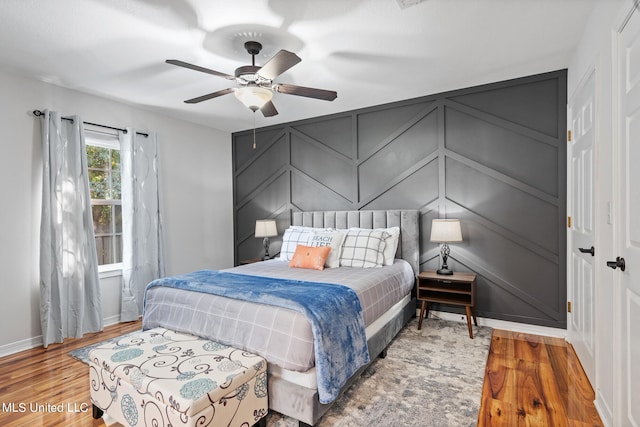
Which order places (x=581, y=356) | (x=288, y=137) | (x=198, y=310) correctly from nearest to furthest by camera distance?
(x=198, y=310) → (x=581, y=356) → (x=288, y=137)

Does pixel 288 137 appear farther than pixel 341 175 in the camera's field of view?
Yes

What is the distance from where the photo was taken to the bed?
6.06 feet

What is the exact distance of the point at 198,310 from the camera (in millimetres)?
2307

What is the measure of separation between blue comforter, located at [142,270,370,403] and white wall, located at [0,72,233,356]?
5.37 feet

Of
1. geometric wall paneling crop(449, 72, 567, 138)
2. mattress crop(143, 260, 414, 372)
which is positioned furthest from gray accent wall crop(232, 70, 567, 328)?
mattress crop(143, 260, 414, 372)

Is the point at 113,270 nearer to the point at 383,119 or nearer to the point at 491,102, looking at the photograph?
the point at 383,119

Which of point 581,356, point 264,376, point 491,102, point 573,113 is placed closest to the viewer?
point 264,376

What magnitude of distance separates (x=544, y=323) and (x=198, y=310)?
3212mm

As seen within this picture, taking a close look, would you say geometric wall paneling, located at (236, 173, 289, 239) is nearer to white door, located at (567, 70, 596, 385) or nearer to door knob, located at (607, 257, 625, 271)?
white door, located at (567, 70, 596, 385)

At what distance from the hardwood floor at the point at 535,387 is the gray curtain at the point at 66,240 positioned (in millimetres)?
3718

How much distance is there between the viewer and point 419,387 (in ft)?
7.47

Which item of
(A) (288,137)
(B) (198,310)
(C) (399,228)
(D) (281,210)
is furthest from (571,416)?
(A) (288,137)

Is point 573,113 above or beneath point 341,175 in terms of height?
above

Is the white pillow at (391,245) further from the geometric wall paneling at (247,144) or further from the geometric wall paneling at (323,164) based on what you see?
the geometric wall paneling at (247,144)
